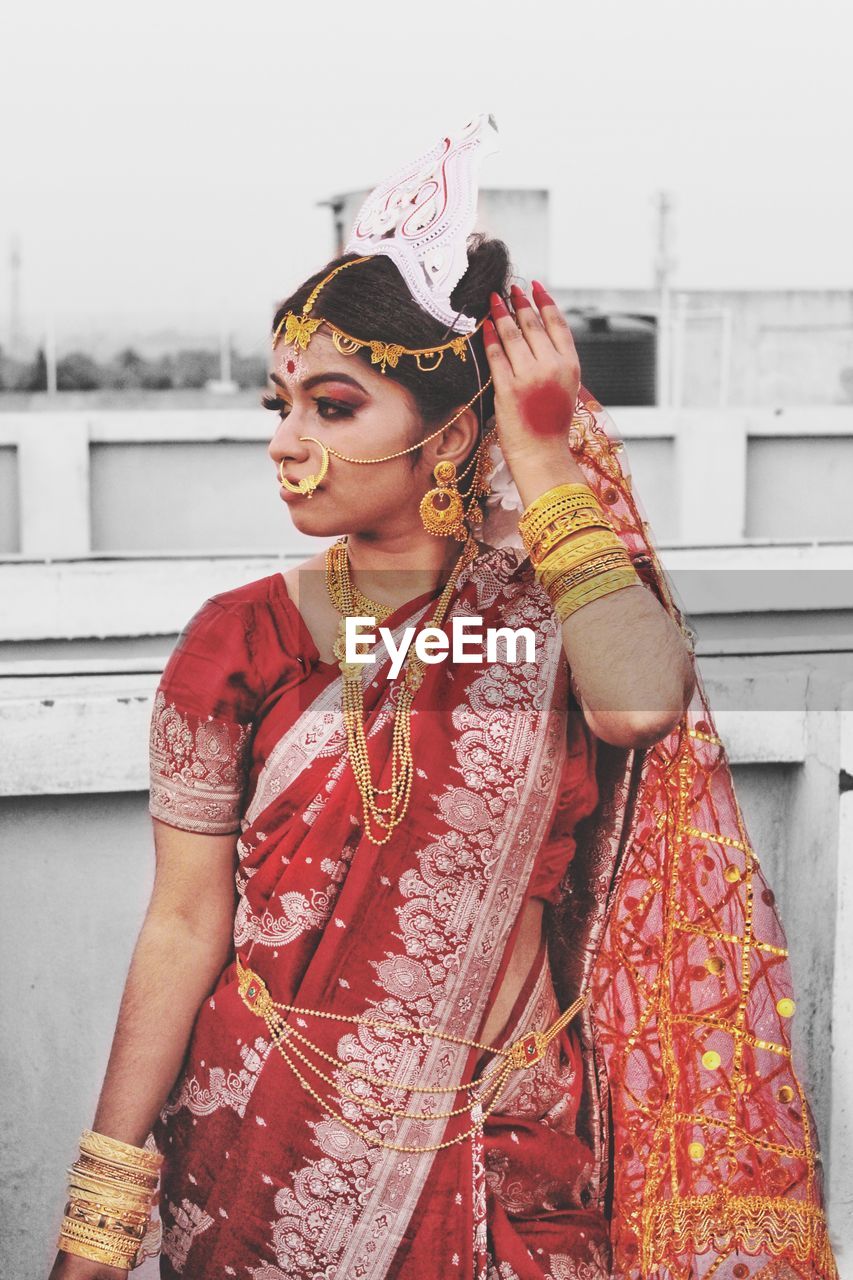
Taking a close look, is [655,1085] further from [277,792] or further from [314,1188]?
[277,792]

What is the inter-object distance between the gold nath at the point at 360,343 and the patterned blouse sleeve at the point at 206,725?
363 millimetres

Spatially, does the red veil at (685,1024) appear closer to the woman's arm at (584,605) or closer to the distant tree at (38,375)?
the woman's arm at (584,605)

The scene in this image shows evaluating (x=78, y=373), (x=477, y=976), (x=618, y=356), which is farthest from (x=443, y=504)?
(x=78, y=373)

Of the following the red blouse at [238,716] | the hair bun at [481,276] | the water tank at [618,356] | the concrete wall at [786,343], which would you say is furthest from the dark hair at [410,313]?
the concrete wall at [786,343]

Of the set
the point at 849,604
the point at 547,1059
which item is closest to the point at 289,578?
the point at 547,1059

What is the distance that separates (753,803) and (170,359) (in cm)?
2015

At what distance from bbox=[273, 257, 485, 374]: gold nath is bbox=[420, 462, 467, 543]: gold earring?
0.42 ft

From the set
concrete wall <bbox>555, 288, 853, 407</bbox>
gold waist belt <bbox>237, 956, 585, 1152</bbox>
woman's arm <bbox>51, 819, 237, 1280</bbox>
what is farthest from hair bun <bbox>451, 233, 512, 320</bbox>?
concrete wall <bbox>555, 288, 853, 407</bbox>

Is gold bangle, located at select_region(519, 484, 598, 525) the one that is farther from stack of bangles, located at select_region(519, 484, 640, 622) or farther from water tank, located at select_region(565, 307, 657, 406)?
water tank, located at select_region(565, 307, 657, 406)

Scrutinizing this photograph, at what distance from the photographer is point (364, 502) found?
177cm

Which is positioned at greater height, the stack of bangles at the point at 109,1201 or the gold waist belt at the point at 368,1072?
the gold waist belt at the point at 368,1072

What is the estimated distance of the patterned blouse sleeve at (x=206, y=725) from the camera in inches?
72.4

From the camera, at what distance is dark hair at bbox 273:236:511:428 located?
5.69 feet

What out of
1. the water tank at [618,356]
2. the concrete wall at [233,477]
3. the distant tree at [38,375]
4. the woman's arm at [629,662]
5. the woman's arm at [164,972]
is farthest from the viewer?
the distant tree at [38,375]
